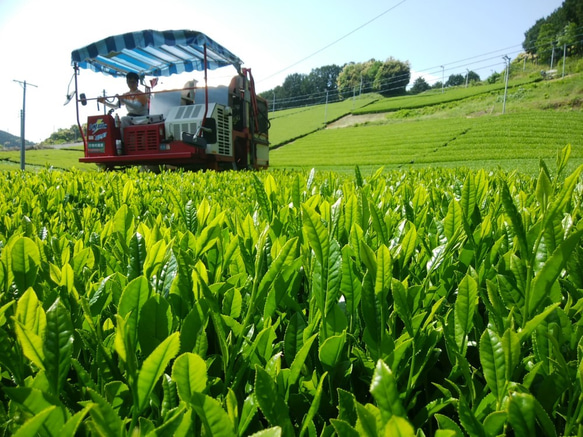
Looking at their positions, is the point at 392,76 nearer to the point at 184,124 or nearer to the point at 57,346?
the point at 184,124

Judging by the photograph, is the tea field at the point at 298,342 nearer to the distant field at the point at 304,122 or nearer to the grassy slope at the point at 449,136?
the grassy slope at the point at 449,136

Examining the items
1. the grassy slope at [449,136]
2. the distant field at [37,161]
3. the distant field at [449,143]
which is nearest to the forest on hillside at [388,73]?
the grassy slope at [449,136]

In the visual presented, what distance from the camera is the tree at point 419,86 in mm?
83125

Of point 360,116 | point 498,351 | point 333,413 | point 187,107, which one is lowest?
point 333,413

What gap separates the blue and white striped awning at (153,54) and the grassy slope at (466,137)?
10.9 meters

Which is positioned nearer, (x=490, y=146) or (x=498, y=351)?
(x=498, y=351)

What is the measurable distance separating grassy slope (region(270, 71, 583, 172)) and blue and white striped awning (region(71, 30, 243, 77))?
10.9m

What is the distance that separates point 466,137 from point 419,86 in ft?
197

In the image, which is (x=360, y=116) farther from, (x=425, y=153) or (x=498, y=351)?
(x=498, y=351)

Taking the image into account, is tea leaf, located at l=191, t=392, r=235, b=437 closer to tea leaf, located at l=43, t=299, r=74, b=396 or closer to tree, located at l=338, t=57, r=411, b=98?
tea leaf, located at l=43, t=299, r=74, b=396

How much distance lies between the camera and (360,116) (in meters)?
51.9

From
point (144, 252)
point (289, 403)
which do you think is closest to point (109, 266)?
point (144, 252)

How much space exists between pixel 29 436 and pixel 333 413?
35 cm

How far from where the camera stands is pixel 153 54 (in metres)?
10.9
